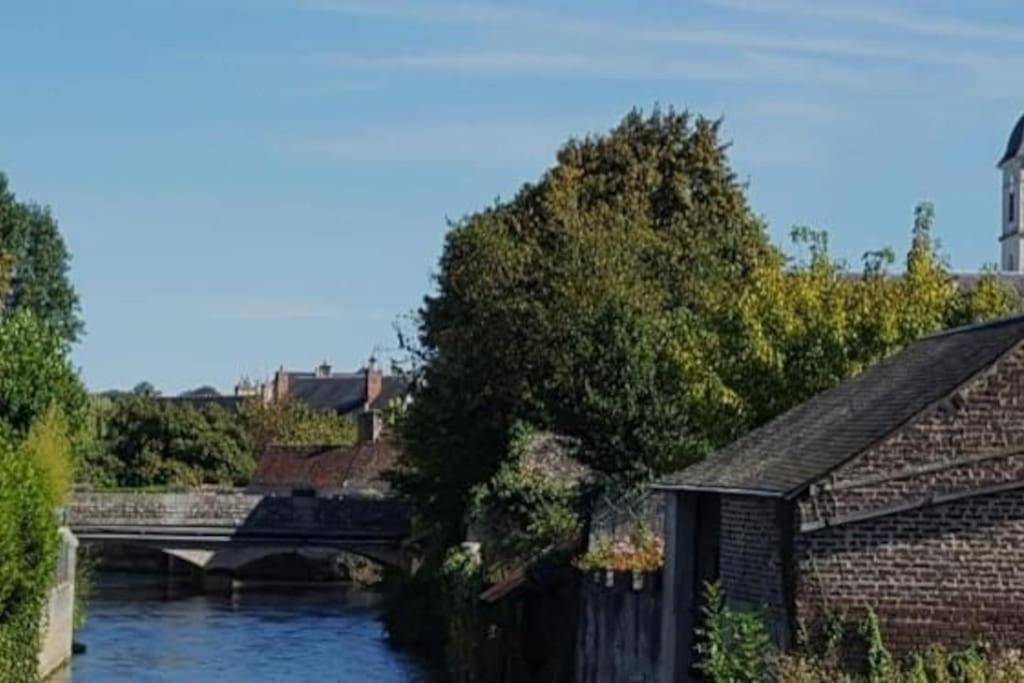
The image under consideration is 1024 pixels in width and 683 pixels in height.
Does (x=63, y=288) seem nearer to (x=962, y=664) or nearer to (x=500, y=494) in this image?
(x=500, y=494)

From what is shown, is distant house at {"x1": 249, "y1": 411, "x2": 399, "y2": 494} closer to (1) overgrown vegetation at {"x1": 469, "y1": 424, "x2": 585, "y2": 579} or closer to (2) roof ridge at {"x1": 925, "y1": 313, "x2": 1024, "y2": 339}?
(1) overgrown vegetation at {"x1": 469, "y1": 424, "x2": 585, "y2": 579}

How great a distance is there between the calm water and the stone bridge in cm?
188

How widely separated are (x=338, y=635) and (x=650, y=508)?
2775 centimetres


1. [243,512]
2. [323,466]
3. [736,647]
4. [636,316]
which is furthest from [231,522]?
[736,647]

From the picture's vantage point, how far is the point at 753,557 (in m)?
25.3

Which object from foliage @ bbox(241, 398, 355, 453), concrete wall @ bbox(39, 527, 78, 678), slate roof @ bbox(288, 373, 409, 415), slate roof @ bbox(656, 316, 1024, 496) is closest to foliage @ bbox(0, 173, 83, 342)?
concrete wall @ bbox(39, 527, 78, 678)

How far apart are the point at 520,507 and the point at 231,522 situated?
113ft

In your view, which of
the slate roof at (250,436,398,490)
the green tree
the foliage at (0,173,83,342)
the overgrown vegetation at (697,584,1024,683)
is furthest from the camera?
the slate roof at (250,436,398,490)

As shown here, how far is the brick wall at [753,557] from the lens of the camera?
2437 centimetres

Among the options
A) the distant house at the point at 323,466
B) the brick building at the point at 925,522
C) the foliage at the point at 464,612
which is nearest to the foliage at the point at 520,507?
the foliage at the point at 464,612

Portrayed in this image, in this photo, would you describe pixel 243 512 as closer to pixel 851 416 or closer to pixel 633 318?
pixel 633 318

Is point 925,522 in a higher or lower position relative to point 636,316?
lower

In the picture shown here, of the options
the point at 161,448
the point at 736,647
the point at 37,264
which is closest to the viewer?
the point at 736,647

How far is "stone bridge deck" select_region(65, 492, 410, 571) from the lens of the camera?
75.0 meters
